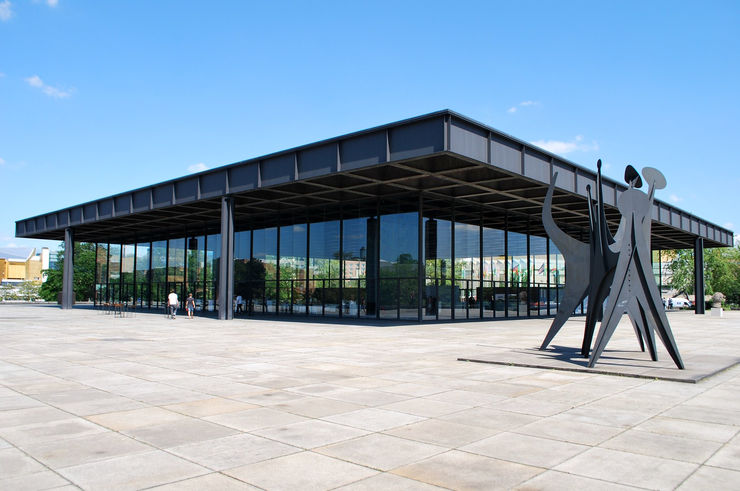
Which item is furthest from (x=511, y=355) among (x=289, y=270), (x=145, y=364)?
(x=289, y=270)

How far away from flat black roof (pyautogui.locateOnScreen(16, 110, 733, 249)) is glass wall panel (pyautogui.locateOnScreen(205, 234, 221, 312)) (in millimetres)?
952

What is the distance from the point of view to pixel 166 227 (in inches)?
1816

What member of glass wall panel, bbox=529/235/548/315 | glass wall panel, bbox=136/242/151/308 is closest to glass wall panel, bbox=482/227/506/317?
glass wall panel, bbox=529/235/548/315

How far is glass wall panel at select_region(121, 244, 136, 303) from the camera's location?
51.6 metres

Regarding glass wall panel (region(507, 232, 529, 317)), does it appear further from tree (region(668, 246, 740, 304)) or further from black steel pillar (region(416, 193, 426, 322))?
tree (region(668, 246, 740, 304))

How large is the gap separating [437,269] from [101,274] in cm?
3781

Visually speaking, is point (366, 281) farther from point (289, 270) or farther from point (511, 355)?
point (511, 355)

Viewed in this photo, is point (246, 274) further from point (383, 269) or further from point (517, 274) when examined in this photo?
point (517, 274)

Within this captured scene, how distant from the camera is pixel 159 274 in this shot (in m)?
48.7

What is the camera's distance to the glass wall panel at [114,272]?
2087 inches

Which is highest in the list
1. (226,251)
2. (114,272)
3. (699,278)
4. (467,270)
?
(226,251)

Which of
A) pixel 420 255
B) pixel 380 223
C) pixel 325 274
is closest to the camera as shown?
pixel 420 255

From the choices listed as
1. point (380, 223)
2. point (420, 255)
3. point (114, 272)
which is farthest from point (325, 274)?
point (114, 272)

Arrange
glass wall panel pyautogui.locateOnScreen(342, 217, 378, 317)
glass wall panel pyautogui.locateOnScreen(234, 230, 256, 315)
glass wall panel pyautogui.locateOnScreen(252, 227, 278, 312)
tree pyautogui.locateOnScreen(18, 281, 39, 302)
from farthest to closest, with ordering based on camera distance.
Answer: tree pyautogui.locateOnScreen(18, 281, 39, 302)
glass wall panel pyautogui.locateOnScreen(234, 230, 256, 315)
glass wall panel pyautogui.locateOnScreen(252, 227, 278, 312)
glass wall panel pyautogui.locateOnScreen(342, 217, 378, 317)
